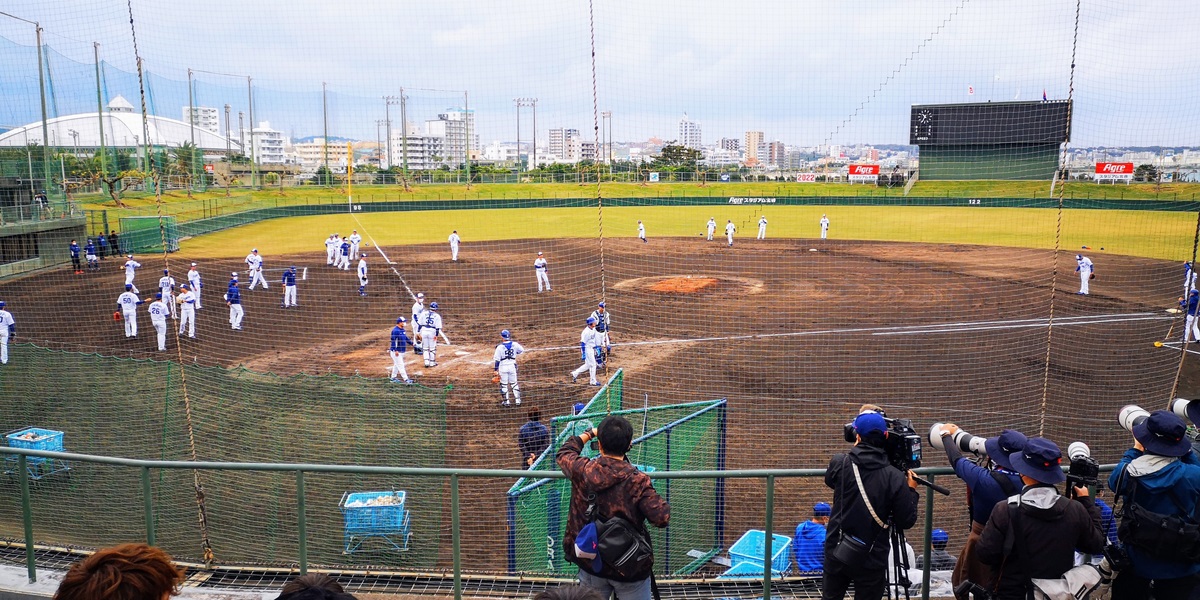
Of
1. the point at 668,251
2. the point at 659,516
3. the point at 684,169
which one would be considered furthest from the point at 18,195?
the point at 659,516

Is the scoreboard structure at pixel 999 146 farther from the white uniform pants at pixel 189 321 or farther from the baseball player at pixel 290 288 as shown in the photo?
the baseball player at pixel 290 288

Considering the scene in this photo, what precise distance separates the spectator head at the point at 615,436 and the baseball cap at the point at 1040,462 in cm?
167

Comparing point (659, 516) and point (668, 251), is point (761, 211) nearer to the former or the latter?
point (668, 251)

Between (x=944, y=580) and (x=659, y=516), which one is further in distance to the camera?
(x=944, y=580)

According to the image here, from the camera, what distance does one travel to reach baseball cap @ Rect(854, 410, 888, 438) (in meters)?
3.62

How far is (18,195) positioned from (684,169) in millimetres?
22248

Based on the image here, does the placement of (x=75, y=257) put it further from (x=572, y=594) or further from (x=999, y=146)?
(x=999, y=146)

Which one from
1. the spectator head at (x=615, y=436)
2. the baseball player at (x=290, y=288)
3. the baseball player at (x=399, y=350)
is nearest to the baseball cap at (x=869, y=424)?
the spectator head at (x=615, y=436)

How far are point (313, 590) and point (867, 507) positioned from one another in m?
2.48

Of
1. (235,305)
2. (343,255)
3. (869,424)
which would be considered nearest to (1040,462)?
(869,424)

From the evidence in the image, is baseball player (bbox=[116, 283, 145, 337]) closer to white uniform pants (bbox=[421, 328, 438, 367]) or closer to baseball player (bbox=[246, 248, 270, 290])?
baseball player (bbox=[246, 248, 270, 290])

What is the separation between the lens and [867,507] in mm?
3592

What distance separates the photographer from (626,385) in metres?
14.6

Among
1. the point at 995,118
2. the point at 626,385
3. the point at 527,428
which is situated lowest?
the point at 626,385
